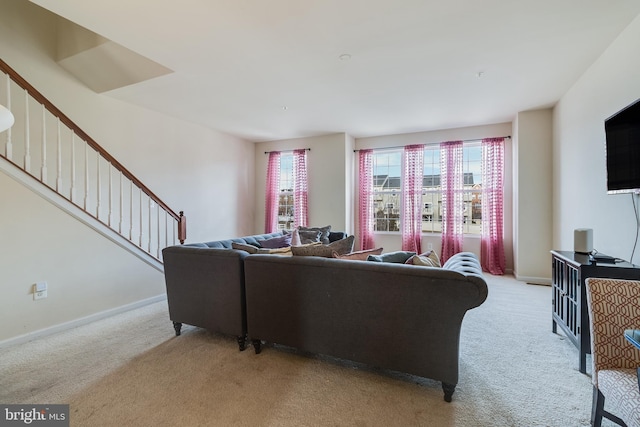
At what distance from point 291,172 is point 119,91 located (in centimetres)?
333

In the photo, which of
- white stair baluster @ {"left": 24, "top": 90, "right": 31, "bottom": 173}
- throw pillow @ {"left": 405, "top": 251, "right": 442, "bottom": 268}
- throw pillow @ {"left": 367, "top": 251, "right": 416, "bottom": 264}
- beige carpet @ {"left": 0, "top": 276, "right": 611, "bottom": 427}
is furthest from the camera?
white stair baluster @ {"left": 24, "top": 90, "right": 31, "bottom": 173}

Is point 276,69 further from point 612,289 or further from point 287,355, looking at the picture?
point 612,289

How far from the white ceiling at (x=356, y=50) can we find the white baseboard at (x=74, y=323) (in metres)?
2.60

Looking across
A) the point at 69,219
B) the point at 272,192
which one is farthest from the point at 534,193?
the point at 69,219

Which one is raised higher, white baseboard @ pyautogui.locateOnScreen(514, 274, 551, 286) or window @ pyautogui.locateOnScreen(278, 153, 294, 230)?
window @ pyautogui.locateOnScreen(278, 153, 294, 230)

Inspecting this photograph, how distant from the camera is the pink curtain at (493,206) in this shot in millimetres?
4742

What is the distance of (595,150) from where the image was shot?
8.89 ft

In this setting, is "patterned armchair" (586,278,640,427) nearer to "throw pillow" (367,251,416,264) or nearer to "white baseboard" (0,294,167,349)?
"throw pillow" (367,251,416,264)

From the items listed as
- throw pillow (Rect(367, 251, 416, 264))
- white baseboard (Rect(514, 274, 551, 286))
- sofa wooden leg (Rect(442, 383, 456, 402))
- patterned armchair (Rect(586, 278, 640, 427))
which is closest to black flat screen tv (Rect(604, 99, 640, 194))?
patterned armchair (Rect(586, 278, 640, 427))

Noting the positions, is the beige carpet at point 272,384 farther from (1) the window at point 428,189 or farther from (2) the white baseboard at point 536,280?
(1) the window at point 428,189

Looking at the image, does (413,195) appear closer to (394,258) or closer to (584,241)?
(584,241)

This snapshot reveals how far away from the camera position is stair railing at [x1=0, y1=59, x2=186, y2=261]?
2.57 m

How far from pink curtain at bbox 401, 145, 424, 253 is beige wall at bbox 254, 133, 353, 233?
3.65 feet

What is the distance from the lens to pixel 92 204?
3.30 metres
